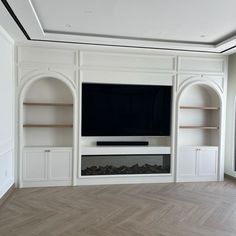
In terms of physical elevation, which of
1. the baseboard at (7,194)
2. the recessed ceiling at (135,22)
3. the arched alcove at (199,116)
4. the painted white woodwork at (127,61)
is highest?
the recessed ceiling at (135,22)

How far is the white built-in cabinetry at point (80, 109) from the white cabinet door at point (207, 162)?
22mm

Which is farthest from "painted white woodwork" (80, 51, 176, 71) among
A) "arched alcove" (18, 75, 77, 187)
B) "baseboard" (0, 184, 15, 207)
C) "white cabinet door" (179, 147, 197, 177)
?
"baseboard" (0, 184, 15, 207)

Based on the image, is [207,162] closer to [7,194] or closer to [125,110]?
[125,110]

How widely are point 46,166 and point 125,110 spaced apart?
1.99m

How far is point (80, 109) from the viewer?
519cm

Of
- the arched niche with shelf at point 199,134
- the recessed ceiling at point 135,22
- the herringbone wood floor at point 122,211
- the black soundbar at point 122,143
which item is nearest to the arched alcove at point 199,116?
the arched niche with shelf at point 199,134

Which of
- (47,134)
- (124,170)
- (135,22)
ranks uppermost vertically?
(135,22)

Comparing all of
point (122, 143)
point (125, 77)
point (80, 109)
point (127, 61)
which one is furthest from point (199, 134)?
point (80, 109)

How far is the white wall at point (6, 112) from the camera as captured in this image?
4.17 metres

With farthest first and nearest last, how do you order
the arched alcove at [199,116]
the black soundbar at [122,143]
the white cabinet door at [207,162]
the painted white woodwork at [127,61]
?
the arched alcove at [199,116], the white cabinet door at [207,162], the black soundbar at [122,143], the painted white woodwork at [127,61]

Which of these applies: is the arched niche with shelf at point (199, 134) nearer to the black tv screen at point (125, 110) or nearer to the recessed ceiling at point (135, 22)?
the black tv screen at point (125, 110)

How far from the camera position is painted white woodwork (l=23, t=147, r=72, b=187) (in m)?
5.01

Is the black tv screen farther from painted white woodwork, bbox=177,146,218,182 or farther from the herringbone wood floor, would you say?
the herringbone wood floor

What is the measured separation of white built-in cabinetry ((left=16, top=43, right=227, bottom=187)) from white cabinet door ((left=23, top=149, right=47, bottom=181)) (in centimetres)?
2
